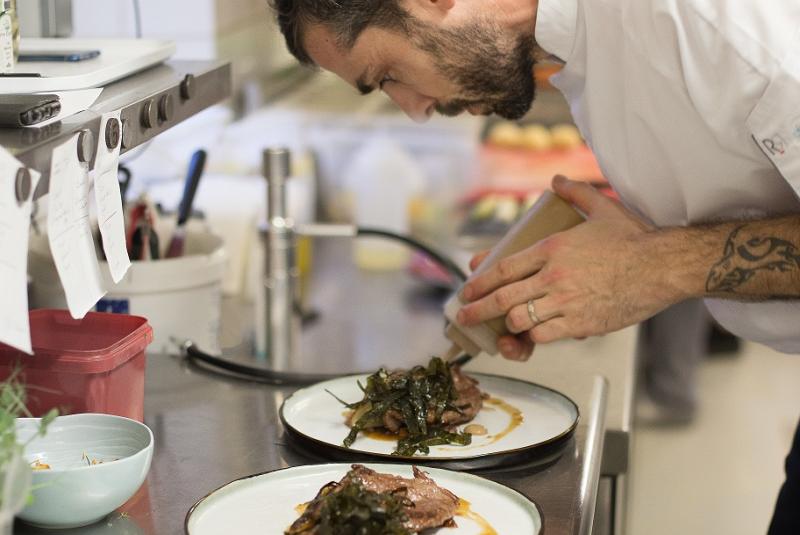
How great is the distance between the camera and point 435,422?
153 cm

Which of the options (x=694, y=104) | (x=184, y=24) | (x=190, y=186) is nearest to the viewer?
(x=694, y=104)

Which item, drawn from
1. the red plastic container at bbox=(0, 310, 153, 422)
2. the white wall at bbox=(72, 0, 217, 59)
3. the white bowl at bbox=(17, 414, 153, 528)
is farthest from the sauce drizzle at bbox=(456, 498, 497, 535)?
the white wall at bbox=(72, 0, 217, 59)

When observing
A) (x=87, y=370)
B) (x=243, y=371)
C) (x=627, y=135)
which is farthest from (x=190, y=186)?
(x=627, y=135)

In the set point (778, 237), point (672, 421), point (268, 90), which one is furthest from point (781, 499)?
point (672, 421)

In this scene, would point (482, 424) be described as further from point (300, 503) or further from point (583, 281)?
point (300, 503)

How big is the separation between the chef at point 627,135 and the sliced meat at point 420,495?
440mm

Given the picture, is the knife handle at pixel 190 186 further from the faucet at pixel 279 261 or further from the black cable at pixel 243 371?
the black cable at pixel 243 371

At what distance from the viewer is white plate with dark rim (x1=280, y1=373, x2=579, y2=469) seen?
1.44 meters

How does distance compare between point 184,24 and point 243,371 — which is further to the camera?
point 184,24

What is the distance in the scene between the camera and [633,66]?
1553mm

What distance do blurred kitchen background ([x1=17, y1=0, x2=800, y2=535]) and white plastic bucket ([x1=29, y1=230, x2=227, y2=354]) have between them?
27 centimetres

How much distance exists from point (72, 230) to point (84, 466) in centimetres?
27

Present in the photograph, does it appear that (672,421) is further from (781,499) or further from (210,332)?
(210,332)

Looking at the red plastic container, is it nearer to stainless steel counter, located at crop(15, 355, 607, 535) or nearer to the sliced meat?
stainless steel counter, located at crop(15, 355, 607, 535)
